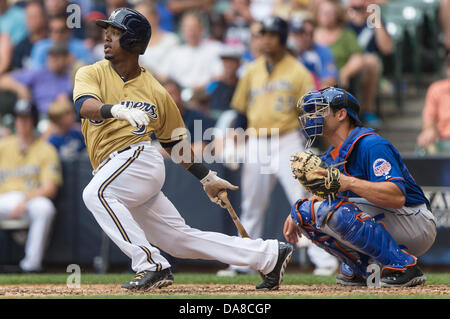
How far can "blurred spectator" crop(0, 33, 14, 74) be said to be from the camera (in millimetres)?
10133

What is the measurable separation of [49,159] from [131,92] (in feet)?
12.7

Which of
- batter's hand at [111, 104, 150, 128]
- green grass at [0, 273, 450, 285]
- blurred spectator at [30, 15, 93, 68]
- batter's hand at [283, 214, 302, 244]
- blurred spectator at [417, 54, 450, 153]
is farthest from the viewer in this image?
blurred spectator at [30, 15, 93, 68]

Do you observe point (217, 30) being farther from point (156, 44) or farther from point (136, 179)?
point (136, 179)

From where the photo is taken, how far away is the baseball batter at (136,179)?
14.1ft

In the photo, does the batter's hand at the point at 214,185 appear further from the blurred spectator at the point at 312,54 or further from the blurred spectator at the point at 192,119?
the blurred spectator at the point at 312,54

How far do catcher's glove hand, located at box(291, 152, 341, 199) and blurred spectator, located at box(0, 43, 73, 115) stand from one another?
5406mm

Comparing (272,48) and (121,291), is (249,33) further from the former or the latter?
(121,291)

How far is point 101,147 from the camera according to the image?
448cm

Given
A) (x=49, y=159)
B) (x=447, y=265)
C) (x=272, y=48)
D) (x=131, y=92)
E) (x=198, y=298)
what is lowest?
(x=447, y=265)

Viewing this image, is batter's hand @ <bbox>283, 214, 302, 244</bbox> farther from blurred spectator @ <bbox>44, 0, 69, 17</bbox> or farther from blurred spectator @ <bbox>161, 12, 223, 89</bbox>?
blurred spectator @ <bbox>44, 0, 69, 17</bbox>

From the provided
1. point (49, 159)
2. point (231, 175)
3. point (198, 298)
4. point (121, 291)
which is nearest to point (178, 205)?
point (231, 175)

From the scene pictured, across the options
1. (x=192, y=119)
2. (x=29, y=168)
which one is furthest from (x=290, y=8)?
(x=29, y=168)

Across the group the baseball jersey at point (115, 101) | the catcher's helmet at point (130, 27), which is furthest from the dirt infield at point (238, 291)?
the catcher's helmet at point (130, 27)

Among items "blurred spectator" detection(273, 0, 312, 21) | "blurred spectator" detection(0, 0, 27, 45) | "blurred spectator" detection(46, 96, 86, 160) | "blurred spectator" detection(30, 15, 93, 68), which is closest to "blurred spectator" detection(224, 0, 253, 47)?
"blurred spectator" detection(273, 0, 312, 21)
